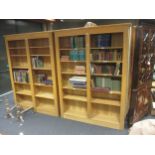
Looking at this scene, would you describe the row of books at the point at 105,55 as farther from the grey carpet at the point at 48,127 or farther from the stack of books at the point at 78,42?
the grey carpet at the point at 48,127

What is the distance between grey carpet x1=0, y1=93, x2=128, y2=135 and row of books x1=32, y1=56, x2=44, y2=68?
1.20 m

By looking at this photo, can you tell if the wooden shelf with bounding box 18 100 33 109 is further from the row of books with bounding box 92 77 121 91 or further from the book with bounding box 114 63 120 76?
the book with bounding box 114 63 120 76

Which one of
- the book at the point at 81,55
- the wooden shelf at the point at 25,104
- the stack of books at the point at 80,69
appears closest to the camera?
the book at the point at 81,55

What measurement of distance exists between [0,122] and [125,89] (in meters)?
2.72

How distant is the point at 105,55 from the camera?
8.67 feet

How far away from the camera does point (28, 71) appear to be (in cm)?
340

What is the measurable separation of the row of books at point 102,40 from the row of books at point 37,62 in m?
1.32

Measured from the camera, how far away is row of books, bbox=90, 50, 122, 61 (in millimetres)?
2541

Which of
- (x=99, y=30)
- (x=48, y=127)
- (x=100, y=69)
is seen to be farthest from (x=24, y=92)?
(x=99, y=30)

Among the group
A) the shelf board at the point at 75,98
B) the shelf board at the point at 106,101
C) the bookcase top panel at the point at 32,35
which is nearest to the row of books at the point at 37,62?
the bookcase top panel at the point at 32,35

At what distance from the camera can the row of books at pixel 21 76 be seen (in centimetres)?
351

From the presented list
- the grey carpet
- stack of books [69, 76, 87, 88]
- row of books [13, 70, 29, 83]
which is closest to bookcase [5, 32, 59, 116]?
row of books [13, 70, 29, 83]

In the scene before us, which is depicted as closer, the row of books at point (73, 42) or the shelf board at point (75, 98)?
the row of books at point (73, 42)
